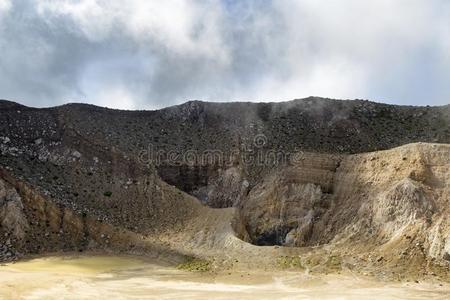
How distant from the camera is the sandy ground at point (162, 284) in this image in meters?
31.3

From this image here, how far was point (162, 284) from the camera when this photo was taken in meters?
35.2

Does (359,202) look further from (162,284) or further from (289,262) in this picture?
(162,284)

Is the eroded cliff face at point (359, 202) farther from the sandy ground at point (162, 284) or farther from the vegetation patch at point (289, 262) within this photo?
the sandy ground at point (162, 284)

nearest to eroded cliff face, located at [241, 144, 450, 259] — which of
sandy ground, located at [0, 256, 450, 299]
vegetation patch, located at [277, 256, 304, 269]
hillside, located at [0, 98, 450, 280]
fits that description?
hillside, located at [0, 98, 450, 280]

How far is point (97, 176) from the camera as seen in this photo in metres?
51.7

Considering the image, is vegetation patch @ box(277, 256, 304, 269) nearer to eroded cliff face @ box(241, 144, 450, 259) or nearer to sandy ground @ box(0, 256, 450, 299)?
sandy ground @ box(0, 256, 450, 299)

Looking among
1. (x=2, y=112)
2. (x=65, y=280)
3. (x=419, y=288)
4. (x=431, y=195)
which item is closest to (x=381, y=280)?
(x=419, y=288)

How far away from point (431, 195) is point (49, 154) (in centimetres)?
3387

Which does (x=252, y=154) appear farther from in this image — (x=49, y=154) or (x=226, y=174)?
(x=49, y=154)

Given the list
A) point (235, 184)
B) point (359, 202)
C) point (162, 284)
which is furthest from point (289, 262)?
point (235, 184)

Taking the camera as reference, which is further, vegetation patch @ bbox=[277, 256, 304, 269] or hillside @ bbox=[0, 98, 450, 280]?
hillside @ bbox=[0, 98, 450, 280]

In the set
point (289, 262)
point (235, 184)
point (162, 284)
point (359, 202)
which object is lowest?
point (162, 284)

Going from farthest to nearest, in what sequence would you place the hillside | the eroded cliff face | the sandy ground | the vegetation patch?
the hillside < the eroded cliff face < the vegetation patch < the sandy ground

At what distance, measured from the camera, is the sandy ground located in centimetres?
3133
